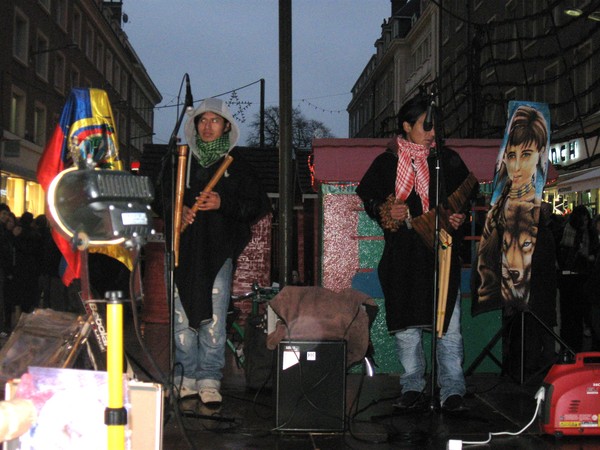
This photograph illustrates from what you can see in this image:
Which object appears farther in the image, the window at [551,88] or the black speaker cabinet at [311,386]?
the window at [551,88]

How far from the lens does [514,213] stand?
18.0ft

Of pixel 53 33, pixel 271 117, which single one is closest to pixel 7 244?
pixel 53 33

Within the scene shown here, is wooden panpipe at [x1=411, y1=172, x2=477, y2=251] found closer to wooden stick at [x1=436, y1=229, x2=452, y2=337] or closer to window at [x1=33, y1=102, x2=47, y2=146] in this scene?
wooden stick at [x1=436, y1=229, x2=452, y2=337]

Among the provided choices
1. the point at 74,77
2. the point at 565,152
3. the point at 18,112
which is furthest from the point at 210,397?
the point at 74,77

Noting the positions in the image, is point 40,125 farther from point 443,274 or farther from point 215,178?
point 443,274

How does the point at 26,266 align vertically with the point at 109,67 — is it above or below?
below

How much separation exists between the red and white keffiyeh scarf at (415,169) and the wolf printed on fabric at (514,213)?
702mm

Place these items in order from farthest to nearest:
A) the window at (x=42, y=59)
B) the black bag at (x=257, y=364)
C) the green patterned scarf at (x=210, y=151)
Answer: the window at (x=42, y=59), the black bag at (x=257, y=364), the green patterned scarf at (x=210, y=151)

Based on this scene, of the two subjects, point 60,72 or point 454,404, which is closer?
point 454,404

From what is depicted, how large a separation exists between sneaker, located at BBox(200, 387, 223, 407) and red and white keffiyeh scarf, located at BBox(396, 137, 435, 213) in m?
1.74

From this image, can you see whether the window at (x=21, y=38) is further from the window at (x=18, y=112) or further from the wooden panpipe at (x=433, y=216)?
the wooden panpipe at (x=433, y=216)

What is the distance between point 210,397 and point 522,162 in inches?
104

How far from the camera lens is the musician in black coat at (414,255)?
16.3 ft

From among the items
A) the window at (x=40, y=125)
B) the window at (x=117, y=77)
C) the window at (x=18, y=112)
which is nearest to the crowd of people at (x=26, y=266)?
the window at (x=18, y=112)
